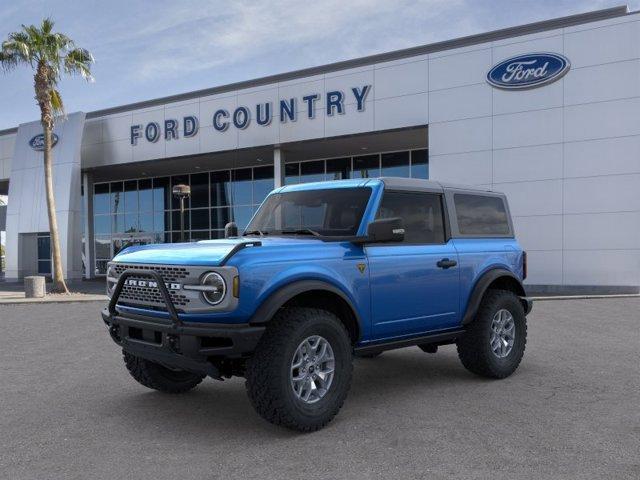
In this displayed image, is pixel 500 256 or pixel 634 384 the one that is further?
pixel 500 256

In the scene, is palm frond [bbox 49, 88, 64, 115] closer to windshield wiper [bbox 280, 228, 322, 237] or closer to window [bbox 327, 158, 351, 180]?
window [bbox 327, 158, 351, 180]

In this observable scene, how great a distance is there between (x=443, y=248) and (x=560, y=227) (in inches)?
539

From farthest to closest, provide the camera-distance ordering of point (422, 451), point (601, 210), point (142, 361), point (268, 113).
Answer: point (268, 113), point (601, 210), point (142, 361), point (422, 451)

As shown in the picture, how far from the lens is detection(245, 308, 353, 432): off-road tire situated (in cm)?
413

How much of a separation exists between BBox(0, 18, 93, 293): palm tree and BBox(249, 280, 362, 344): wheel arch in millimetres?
17631

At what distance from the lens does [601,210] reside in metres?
17.2

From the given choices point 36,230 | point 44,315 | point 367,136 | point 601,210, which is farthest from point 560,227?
point 36,230

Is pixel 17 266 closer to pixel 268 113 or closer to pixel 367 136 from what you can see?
pixel 268 113

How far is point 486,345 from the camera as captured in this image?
230 inches

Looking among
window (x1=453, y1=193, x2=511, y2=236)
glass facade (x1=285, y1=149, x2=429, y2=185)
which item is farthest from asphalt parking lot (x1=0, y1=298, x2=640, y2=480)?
glass facade (x1=285, y1=149, x2=429, y2=185)

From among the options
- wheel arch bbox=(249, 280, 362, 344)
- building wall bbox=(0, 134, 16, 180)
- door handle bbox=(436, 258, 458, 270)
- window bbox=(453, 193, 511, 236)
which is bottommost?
wheel arch bbox=(249, 280, 362, 344)

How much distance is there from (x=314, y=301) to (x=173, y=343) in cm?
116

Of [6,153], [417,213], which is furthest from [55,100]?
[417,213]

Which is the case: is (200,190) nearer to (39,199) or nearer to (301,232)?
(39,199)
